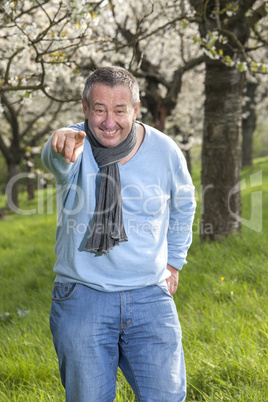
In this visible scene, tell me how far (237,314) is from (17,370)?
1.83m

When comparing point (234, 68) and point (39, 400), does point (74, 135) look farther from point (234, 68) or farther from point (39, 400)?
point (234, 68)

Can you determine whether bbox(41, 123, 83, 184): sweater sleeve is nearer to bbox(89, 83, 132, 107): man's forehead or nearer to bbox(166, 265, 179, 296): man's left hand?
bbox(89, 83, 132, 107): man's forehead

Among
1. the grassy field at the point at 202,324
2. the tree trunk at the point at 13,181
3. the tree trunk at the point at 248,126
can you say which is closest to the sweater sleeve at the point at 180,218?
the grassy field at the point at 202,324

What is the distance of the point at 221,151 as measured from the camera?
19.4 feet

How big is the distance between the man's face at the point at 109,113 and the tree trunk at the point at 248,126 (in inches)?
704

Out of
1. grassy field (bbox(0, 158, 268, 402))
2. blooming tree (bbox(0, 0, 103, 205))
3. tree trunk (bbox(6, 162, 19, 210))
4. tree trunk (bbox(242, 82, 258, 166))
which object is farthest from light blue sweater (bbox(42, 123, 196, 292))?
tree trunk (bbox(242, 82, 258, 166))

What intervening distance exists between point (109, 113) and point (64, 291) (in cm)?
84

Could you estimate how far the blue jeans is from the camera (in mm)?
1927

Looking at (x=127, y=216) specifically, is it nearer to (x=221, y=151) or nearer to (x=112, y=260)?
(x=112, y=260)

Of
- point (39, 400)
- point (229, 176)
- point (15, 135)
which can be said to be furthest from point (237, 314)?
point (15, 135)

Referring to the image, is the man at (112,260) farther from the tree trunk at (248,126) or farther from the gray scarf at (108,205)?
the tree trunk at (248,126)

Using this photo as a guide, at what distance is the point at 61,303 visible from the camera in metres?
2.03

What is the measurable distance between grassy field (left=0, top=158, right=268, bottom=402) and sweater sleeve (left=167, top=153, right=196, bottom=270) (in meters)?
0.91

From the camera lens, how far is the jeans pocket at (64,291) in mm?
2010
